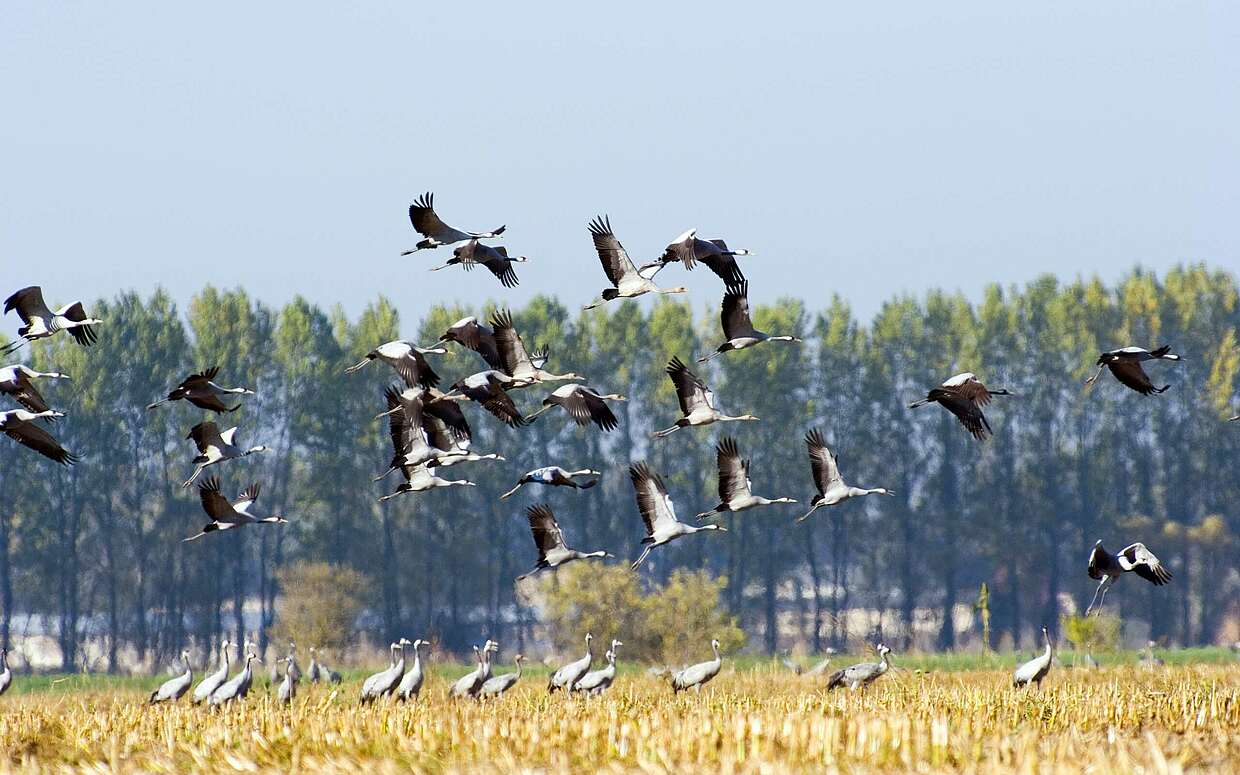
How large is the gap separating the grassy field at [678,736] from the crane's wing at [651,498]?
2.41 metres

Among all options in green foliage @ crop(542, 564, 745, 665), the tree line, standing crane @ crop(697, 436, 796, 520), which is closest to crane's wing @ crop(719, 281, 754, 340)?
standing crane @ crop(697, 436, 796, 520)

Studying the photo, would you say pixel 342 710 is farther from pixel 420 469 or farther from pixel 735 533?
pixel 735 533

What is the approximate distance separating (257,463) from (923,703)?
4606cm

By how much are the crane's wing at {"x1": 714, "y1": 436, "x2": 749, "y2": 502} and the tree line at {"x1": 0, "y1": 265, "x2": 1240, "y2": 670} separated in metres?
37.5

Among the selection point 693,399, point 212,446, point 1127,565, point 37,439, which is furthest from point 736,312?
point 37,439

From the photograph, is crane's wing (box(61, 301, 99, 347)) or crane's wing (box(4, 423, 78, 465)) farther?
crane's wing (box(61, 301, 99, 347))

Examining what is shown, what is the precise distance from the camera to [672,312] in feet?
204

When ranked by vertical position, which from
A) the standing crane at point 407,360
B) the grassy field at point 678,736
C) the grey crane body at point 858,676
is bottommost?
the grey crane body at point 858,676

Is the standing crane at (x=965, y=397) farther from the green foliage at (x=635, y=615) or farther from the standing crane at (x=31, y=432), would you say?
the green foliage at (x=635, y=615)

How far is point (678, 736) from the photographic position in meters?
13.2

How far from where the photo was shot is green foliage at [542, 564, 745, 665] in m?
45.2

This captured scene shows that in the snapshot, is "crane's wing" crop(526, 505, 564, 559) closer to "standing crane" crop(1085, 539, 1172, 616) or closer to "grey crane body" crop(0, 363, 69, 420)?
"grey crane body" crop(0, 363, 69, 420)

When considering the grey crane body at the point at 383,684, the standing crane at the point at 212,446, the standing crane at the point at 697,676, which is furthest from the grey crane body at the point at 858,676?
the standing crane at the point at 212,446

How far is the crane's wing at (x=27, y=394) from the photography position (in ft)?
60.4
